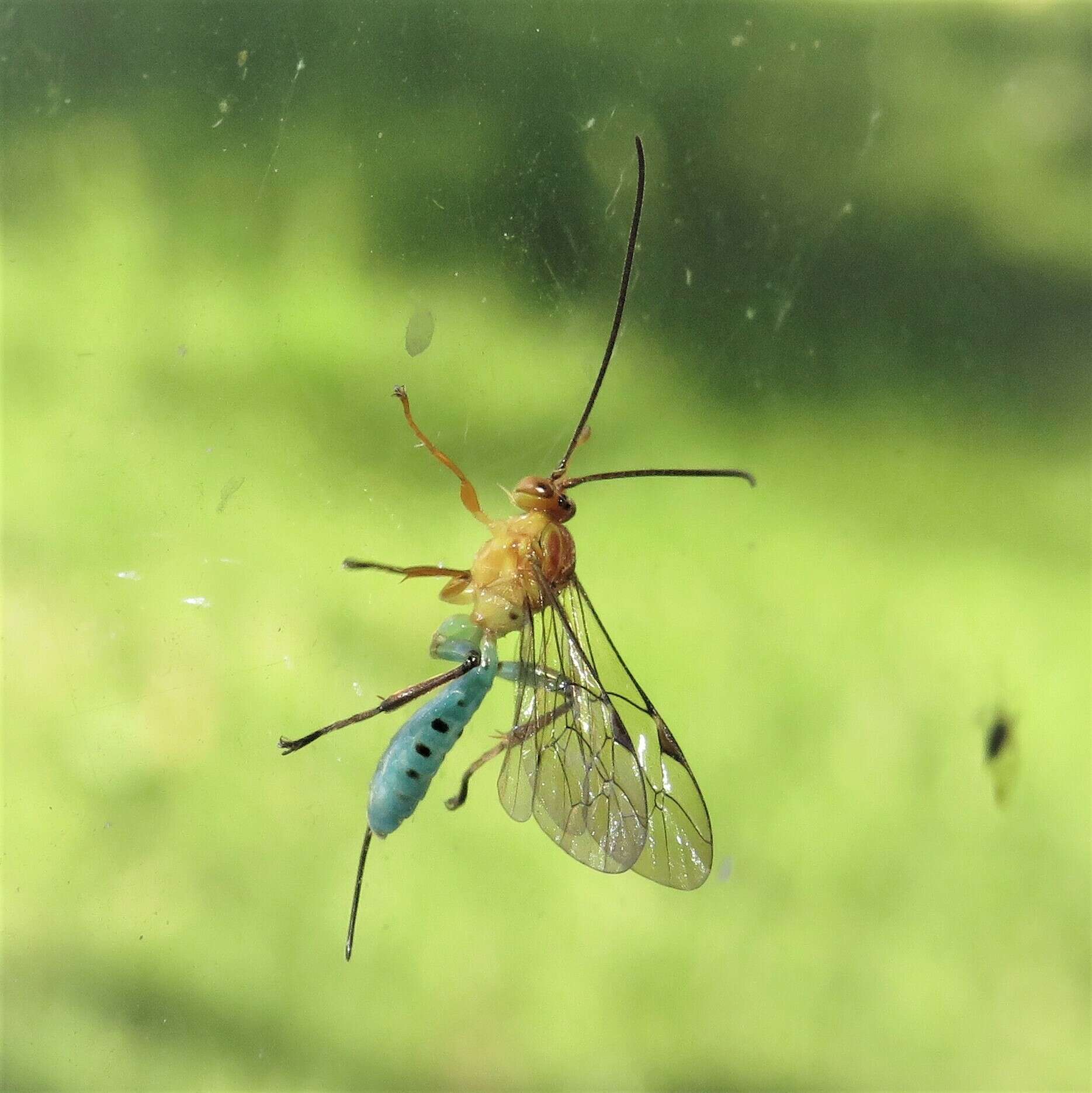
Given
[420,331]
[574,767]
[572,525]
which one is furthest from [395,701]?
[572,525]

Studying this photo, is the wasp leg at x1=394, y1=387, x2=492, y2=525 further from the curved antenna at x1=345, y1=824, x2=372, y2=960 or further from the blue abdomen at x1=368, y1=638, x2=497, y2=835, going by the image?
the curved antenna at x1=345, y1=824, x2=372, y2=960

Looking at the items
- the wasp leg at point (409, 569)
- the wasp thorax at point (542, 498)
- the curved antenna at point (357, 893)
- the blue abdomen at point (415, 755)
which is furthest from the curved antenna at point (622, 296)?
the curved antenna at point (357, 893)

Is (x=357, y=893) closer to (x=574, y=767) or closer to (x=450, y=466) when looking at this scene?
(x=574, y=767)

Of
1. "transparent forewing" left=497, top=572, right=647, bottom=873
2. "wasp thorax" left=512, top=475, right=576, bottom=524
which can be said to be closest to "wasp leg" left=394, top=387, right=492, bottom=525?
"wasp thorax" left=512, top=475, right=576, bottom=524

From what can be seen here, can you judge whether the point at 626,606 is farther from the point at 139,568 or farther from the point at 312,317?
the point at 139,568

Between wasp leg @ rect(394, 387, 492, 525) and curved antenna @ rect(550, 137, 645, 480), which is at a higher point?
curved antenna @ rect(550, 137, 645, 480)

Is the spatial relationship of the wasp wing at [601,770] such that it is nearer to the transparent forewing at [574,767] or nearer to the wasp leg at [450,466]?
the transparent forewing at [574,767]
